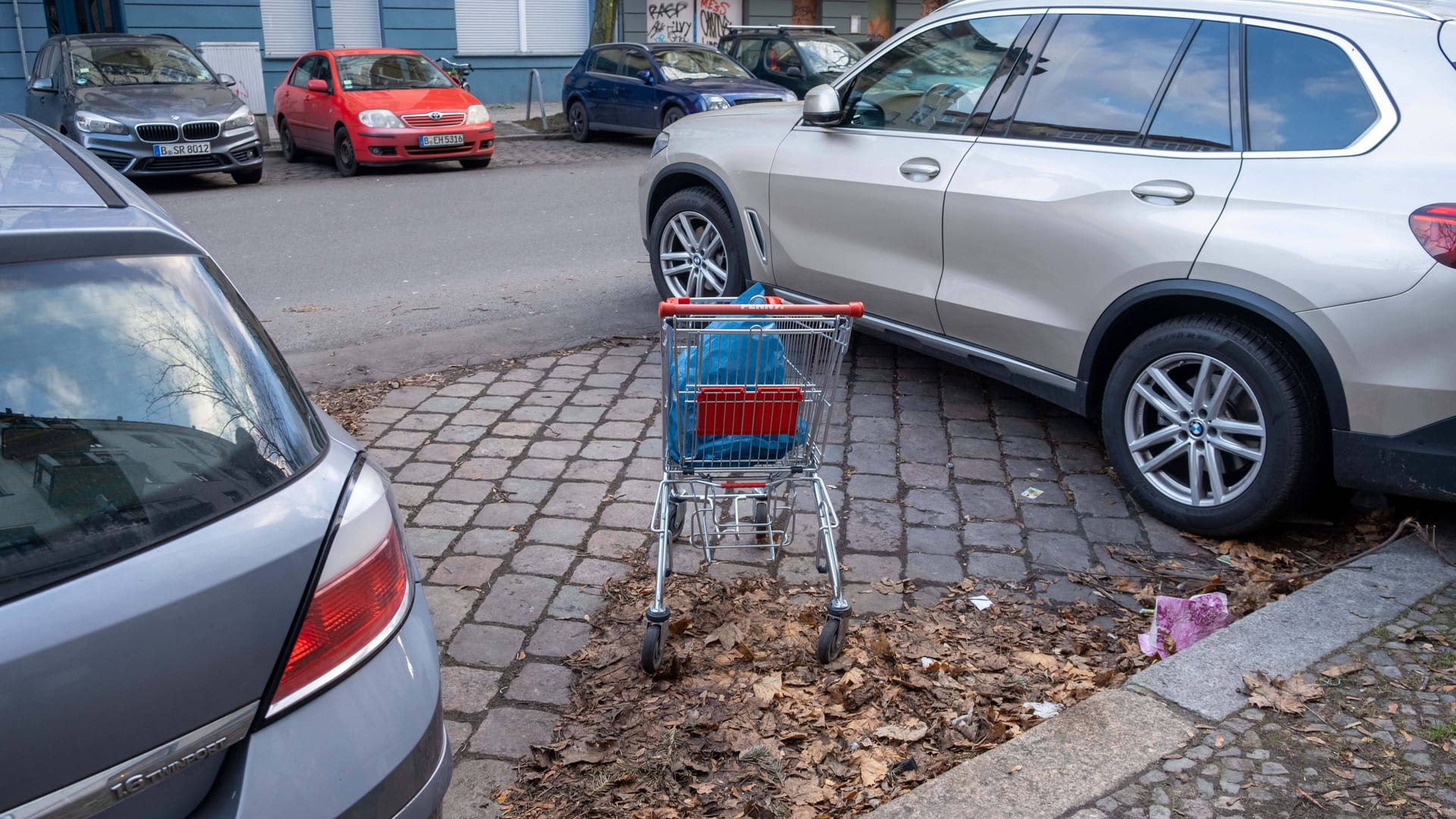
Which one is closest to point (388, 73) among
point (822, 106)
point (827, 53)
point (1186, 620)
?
point (827, 53)

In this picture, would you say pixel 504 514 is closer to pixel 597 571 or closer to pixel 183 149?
pixel 597 571

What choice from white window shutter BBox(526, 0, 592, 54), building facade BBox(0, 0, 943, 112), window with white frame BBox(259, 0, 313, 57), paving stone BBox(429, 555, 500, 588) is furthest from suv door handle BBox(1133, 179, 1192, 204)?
white window shutter BBox(526, 0, 592, 54)

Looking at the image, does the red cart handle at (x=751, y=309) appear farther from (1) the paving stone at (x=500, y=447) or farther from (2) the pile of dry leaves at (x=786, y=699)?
(1) the paving stone at (x=500, y=447)

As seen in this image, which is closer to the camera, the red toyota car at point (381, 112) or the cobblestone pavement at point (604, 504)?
the cobblestone pavement at point (604, 504)

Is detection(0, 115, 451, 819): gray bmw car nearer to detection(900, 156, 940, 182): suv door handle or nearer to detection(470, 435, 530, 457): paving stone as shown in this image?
detection(470, 435, 530, 457): paving stone

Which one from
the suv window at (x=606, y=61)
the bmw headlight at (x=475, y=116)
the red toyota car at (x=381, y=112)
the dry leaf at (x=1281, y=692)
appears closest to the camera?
the dry leaf at (x=1281, y=692)

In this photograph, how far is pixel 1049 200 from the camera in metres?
4.63

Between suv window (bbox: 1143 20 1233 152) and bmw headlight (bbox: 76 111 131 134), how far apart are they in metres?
11.4

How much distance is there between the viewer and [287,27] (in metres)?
21.0

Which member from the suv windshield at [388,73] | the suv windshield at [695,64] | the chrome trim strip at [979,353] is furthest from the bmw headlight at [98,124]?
the chrome trim strip at [979,353]

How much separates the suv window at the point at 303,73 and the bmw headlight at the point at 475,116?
7.94 ft

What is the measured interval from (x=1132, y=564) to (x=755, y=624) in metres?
1.47

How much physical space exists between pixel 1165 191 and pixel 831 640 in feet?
7.03

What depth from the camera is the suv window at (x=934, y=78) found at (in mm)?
5254
